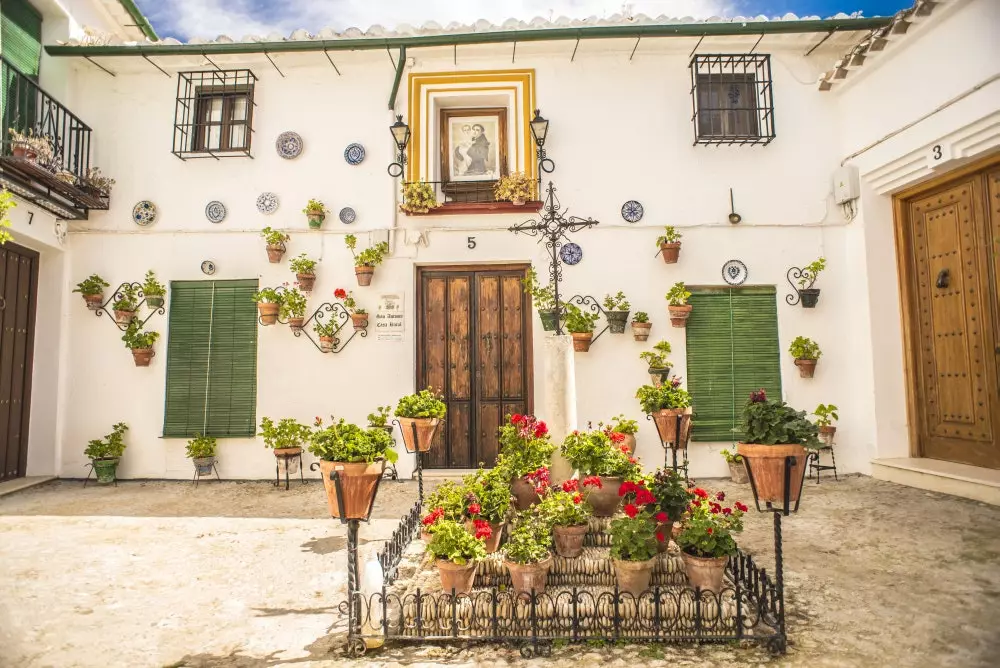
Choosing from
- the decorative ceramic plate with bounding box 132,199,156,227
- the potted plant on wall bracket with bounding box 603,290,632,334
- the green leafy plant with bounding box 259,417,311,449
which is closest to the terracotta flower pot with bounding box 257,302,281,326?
the green leafy plant with bounding box 259,417,311,449

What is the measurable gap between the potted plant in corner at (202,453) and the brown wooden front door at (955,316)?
29.6 ft

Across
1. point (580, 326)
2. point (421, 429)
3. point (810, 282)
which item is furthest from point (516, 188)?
point (810, 282)

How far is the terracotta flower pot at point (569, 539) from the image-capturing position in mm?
3826

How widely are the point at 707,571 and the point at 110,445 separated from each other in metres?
7.52

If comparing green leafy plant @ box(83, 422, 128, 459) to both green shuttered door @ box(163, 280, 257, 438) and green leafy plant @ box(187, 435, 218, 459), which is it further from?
green leafy plant @ box(187, 435, 218, 459)

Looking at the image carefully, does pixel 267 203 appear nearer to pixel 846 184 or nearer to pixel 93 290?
pixel 93 290

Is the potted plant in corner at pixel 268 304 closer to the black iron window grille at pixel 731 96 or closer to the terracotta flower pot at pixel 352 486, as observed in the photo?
the terracotta flower pot at pixel 352 486

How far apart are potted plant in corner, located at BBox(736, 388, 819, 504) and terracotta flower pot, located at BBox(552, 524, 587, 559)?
1205 millimetres

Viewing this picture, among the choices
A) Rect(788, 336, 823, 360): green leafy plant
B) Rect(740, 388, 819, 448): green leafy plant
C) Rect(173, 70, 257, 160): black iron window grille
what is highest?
Rect(173, 70, 257, 160): black iron window grille

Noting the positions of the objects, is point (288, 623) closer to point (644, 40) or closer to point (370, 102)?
point (370, 102)

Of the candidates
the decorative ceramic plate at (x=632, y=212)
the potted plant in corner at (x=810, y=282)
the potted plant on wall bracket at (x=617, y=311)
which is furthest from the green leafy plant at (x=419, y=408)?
the potted plant in corner at (x=810, y=282)

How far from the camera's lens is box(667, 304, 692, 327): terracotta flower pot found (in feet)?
24.2

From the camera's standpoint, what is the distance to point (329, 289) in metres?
7.70

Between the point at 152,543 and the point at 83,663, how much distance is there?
2156 millimetres
